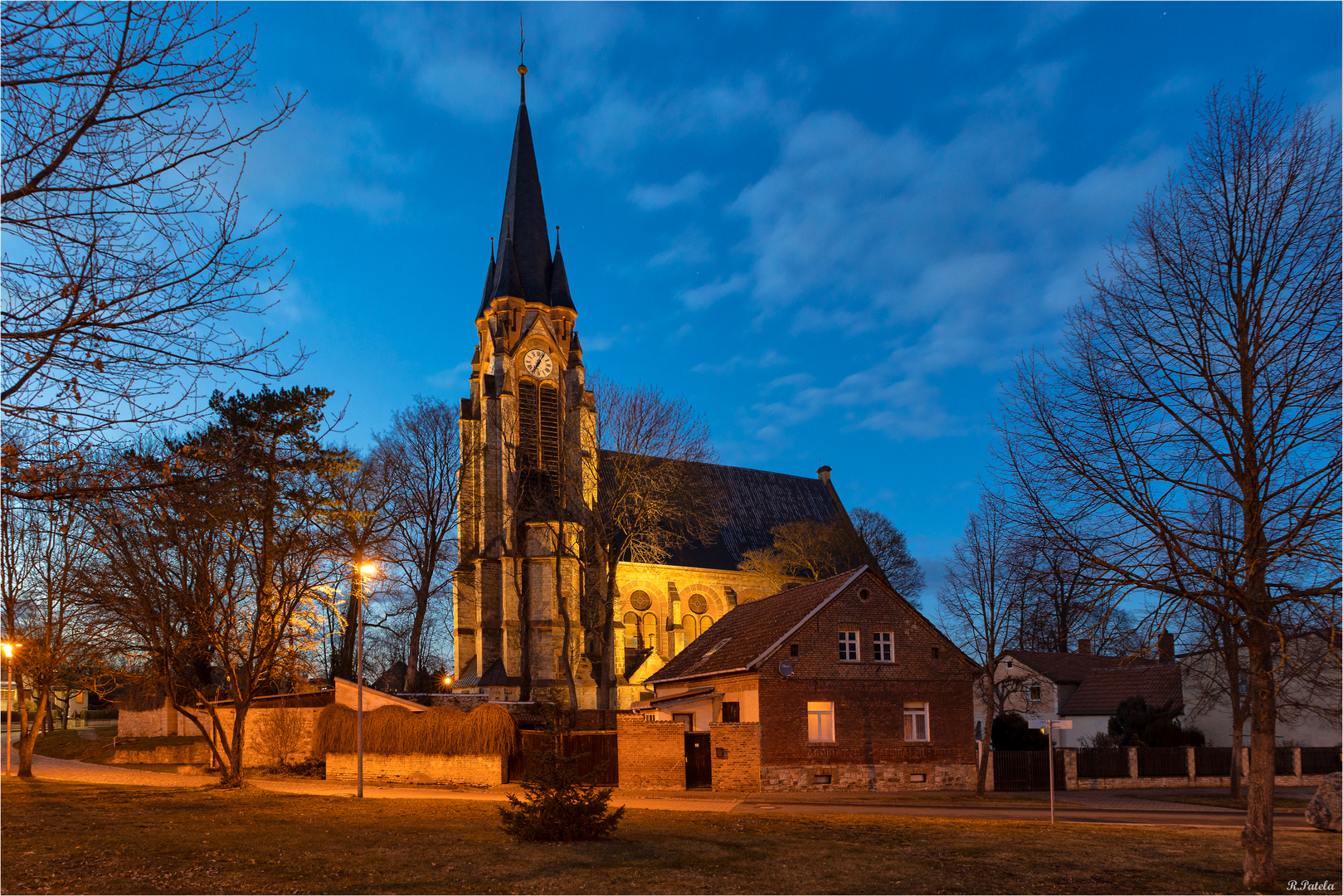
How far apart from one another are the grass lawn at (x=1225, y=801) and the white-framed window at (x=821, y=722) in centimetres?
962

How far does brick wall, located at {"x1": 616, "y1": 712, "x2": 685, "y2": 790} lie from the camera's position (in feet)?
86.4

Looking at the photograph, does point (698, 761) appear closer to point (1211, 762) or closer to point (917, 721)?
point (917, 721)

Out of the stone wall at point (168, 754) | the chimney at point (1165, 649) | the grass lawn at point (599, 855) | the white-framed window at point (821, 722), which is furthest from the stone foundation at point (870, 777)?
the stone wall at point (168, 754)

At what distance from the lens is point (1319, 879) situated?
12258 mm

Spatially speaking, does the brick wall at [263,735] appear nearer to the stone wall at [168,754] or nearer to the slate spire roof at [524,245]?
the stone wall at [168,754]

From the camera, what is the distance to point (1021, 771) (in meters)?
30.7

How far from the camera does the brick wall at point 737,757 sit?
26641 millimetres

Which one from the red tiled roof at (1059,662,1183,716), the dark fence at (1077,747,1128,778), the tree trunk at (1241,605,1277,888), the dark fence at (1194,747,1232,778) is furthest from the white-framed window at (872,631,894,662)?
the red tiled roof at (1059,662,1183,716)

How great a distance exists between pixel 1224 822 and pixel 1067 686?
31160 millimetres

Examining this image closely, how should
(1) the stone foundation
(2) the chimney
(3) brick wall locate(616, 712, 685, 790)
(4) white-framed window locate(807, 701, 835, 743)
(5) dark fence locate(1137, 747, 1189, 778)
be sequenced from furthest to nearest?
1. (5) dark fence locate(1137, 747, 1189, 778)
2. (4) white-framed window locate(807, 701, 835, 743)
3. (1) the stone foundation
4. (3) brick wall locate(616, 712, 685, 790)
5. (2) the chimney

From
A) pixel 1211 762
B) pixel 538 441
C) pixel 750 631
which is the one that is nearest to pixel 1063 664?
pixel 1211 762

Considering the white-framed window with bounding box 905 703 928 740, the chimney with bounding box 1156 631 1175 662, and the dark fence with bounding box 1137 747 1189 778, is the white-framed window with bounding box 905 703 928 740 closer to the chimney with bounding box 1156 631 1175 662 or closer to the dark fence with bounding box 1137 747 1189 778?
the dark fence with bounding box 1137 747 1189 778

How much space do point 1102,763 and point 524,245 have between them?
40489 millimetres

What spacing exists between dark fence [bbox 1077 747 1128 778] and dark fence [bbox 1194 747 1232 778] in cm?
314
